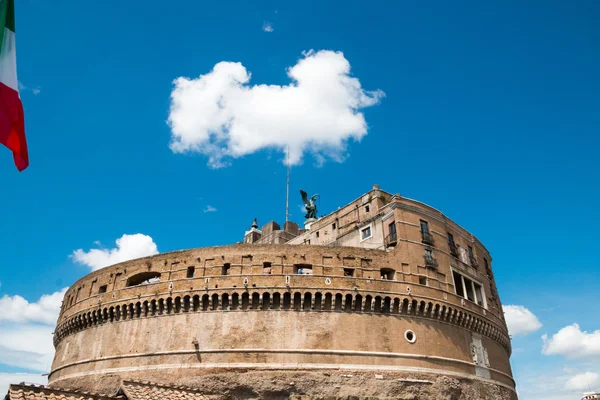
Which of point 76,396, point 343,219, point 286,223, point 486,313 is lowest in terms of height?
point 76,396

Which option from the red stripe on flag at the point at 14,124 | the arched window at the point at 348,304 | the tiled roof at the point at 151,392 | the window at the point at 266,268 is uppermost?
the window at the point at 266,268

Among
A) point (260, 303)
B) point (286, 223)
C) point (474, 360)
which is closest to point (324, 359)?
point (260, 303)

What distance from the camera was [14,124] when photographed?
9.13 m

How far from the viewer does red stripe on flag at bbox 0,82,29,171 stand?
9016 mm

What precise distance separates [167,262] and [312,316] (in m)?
9.06

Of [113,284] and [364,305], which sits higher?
[113,284]

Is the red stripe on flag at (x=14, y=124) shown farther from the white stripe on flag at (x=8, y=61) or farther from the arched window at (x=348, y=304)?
the arched window at (x=348, y=304)

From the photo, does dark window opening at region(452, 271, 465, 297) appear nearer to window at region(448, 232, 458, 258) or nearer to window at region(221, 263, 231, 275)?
window at region(448, 232, 458, 258)

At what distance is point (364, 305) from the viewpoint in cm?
2616

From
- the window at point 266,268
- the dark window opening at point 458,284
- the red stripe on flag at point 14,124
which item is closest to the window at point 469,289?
the dark window opening at point 458,284

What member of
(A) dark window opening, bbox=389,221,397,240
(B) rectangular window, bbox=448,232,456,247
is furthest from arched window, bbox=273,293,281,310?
(B) rectangular window, bbox=448,232,456,247

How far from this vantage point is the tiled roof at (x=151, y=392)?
18.0 m

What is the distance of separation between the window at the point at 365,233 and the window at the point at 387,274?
12.1 ft

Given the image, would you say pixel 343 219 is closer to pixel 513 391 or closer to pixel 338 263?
pixel 338 263
